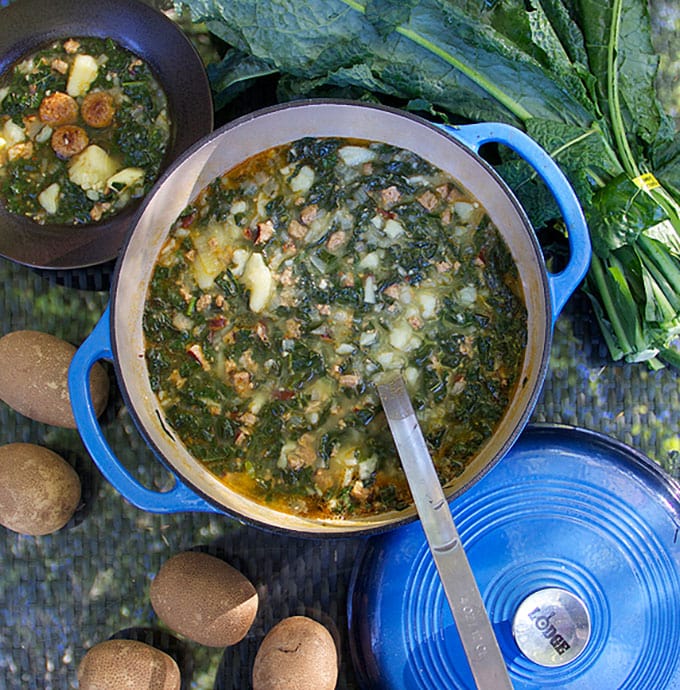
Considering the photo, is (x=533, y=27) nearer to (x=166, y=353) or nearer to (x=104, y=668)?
(x=166, y=353)

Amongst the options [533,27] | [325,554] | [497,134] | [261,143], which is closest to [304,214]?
[261,143]

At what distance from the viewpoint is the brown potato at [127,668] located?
1.92 metres

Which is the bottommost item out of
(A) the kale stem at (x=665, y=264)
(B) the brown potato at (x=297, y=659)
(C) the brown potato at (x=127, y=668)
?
(C) the brown potato at (x=127, y=668)

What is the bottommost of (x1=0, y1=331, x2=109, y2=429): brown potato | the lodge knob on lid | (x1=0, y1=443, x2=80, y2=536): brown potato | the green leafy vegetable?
(x1=0, y1=443, x2=80, y2=536): brown potato

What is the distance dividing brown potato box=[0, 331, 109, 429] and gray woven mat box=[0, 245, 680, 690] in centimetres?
12

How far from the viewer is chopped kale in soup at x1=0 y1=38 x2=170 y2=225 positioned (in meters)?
2.01

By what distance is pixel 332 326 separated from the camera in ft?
6.02

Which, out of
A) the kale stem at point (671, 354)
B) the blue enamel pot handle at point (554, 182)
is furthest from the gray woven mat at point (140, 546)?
the blue enamel pot handle at point (554, 182)

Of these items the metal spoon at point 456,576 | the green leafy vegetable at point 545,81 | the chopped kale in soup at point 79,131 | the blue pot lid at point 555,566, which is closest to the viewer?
the metal spoon at point 456,576

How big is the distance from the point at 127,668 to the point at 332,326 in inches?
34.8

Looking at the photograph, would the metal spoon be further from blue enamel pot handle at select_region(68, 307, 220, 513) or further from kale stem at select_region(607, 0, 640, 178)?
kale stem at select_region(607, 0, 640, 178)

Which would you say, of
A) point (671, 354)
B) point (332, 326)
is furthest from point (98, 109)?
point (671, 354)

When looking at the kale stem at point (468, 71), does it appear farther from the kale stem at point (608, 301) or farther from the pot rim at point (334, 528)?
the kale stem at point (608, 301)

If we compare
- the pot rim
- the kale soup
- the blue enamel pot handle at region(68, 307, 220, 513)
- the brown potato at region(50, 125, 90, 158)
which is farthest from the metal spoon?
the brown potato at region(50, 125, 90, 158)
